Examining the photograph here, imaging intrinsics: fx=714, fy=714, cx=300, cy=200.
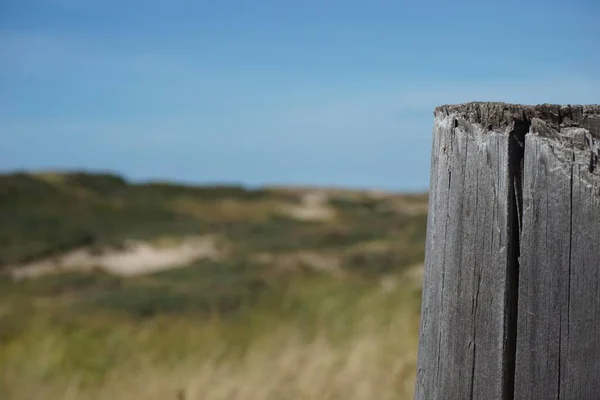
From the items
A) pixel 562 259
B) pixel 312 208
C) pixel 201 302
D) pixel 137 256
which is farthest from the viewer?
pixel 312 208

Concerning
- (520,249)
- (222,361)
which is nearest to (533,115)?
(520,249)

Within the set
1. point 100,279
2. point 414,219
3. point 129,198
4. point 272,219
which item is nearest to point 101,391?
point 100,279

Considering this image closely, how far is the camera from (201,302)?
6.57 m

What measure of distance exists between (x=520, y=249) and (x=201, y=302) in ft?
18.0

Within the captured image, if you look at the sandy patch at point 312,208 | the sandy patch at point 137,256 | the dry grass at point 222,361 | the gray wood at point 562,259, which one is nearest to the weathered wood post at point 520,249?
the gray wood at point 562,259

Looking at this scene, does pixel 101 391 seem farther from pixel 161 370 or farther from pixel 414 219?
pixel 414 219

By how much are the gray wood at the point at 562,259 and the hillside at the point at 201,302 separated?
2.95m

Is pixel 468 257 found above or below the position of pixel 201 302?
above

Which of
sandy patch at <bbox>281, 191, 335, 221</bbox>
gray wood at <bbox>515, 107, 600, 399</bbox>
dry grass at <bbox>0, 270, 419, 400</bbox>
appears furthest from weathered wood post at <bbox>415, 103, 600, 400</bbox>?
sandy patch at <bbox>281, 191, 335, 221</bbox>

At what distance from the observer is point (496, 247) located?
1338 mm

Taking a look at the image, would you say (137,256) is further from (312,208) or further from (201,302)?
(312,208)

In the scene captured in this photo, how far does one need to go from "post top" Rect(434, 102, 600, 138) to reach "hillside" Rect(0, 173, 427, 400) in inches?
120

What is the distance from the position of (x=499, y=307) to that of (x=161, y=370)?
3639 mm

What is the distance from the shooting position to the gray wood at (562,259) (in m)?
1.26
